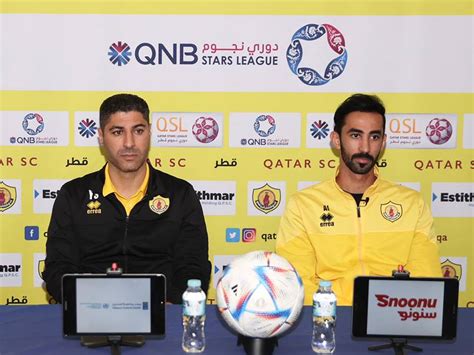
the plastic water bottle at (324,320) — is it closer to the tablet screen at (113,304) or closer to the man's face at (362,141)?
the tablet screen at (113,304)

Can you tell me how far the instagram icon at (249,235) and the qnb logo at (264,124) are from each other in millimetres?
523

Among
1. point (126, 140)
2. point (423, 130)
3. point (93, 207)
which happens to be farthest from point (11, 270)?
point (423, 130)

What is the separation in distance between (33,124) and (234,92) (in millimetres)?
1053

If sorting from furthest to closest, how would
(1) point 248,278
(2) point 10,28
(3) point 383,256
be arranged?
(2) point 10,28 < (3) point 383,256 < (1) point 248,278

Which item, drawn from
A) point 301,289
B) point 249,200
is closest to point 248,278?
point 301,289

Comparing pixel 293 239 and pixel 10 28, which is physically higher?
pixel 10 28

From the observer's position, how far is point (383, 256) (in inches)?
106

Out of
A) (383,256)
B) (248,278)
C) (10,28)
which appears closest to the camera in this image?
(248,278)

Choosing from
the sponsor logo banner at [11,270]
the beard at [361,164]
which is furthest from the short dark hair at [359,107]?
the sponsor logo banner at [11,270]

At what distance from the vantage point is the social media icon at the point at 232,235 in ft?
11.4

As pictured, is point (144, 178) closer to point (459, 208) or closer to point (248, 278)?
point (248, 278)

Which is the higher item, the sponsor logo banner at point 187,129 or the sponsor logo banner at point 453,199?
the sponsor logo banner at point 187,129

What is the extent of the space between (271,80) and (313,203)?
896 millimetres

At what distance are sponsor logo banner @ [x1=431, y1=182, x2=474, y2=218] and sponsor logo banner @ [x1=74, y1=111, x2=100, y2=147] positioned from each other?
1797 millimetres
